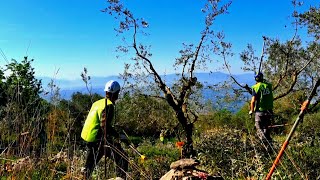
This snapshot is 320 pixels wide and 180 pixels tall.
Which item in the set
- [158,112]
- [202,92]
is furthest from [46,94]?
[158,112]

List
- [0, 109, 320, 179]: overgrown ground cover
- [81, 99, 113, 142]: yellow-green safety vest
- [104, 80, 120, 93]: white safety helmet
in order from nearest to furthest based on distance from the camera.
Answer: [0, 109, 320, 179]: overgrown ground cover, [104, 80, 120, 93]: white safety helmet, [81, 99, 113, 142]: yellow-green safety vest

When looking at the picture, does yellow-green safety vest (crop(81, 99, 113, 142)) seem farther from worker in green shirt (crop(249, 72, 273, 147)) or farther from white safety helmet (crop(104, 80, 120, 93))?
worker in green shirt (crop(249, 72, 273, 147))

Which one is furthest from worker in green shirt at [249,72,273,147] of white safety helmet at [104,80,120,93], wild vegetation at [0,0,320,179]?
white safety helmet at [104,80,120,93]

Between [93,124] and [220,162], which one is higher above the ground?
[93,124]

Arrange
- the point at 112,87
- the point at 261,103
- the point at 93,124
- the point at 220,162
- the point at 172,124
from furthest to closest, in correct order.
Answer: the point at 172,124 → the point at 261,103 → the point at 220,162 → the point at 93,124 → the point at 112,87

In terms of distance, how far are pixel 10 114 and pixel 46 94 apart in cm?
51

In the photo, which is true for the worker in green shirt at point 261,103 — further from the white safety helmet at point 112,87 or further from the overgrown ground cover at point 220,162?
the white safety helmet at point 112,87

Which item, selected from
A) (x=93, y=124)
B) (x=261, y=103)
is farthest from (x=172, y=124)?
(x=93, y=124)

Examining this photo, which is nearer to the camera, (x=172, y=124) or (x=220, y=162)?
(x=220, y=162)

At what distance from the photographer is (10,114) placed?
5.11m

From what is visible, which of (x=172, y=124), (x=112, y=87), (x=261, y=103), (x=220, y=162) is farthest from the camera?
(x=172, y=124)

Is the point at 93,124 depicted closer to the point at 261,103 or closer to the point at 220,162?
the point at 220,162

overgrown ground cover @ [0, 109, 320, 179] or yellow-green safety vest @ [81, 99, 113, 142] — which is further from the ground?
yellow-green safety vest @ [81, 99, 113, 142]

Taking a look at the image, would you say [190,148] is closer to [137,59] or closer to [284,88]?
[137,59]
